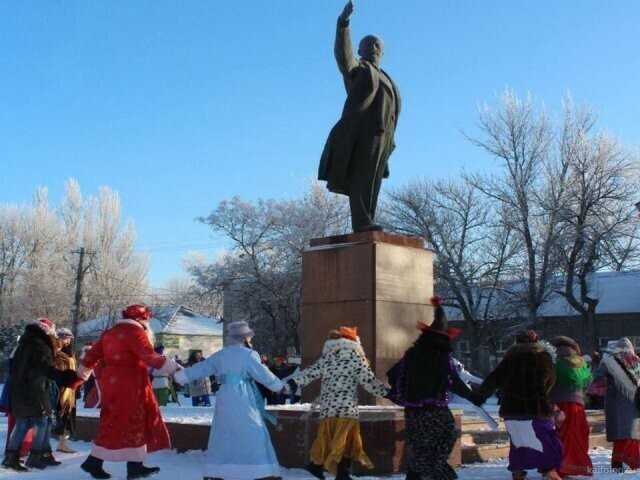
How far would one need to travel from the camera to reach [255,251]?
41531 millimetres

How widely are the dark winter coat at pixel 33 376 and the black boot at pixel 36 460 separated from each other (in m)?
0.46

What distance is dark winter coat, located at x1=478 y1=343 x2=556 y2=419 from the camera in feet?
23.5

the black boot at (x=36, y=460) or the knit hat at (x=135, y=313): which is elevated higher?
the knit hat at (x=135, y=313)

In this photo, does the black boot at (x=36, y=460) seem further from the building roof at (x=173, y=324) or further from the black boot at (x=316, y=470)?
the building roof at (x=173, y=324)

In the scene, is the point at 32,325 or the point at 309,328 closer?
the point at 32,325

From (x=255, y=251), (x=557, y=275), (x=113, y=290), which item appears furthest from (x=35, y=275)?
(x=557, y=275)

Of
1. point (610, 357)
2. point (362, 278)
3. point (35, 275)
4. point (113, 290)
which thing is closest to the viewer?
point (610, 357)

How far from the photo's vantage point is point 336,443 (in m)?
6.89

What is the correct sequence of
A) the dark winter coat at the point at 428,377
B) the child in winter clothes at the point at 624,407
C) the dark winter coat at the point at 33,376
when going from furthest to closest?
the child in winter clothes at the point at 624,407 < the dark winter coat at the point at 33,376 < the dark winter coat at the point at 428,377

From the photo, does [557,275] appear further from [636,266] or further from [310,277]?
[310,277]

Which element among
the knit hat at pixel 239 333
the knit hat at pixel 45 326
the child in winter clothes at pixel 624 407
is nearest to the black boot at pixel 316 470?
the knit hat at pixel 239 333

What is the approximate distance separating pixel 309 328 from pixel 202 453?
7.18ft

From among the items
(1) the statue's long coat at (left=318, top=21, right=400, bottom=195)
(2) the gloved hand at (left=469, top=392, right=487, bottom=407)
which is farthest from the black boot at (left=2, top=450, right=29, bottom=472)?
(1) the statue's long coat at (left=318, top=21, right=400, bottom=195)

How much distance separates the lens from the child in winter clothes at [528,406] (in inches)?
279
